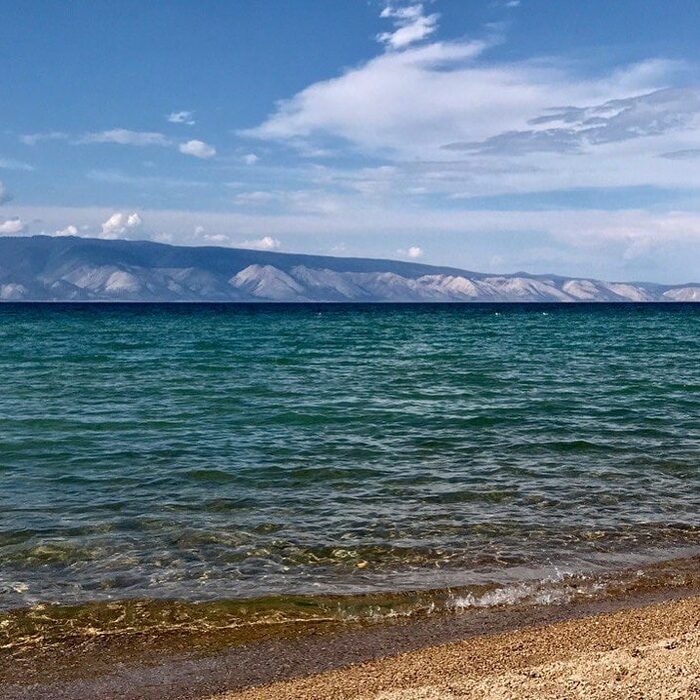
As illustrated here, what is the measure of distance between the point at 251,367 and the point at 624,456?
23.0m

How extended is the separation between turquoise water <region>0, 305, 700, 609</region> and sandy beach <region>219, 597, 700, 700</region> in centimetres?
190

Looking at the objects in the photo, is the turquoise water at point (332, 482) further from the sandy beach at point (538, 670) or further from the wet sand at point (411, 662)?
the sandy beach at point (538, 670)

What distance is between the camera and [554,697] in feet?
20.4

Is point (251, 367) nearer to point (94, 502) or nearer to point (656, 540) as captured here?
point (94, 502)

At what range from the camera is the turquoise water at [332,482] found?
10023 mm

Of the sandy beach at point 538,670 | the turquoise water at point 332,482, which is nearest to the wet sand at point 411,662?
the sandy beach at point 538,670

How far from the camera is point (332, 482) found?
47.5ft

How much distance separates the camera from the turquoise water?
10.0 m

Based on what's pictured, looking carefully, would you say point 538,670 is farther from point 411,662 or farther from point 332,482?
point 332,482

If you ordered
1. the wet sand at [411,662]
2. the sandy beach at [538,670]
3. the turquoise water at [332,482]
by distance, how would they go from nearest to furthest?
the sandy beach at [538,670]
the wet sand at [411,662]
the turquoise water at [332,482]

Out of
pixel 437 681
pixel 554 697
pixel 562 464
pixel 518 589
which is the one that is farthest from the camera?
pixel 562 464

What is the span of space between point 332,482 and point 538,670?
7984mm

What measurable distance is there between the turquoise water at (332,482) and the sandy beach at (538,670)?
6.22 feet

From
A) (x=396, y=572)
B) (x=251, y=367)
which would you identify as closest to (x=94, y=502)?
(x=396, y=572)
